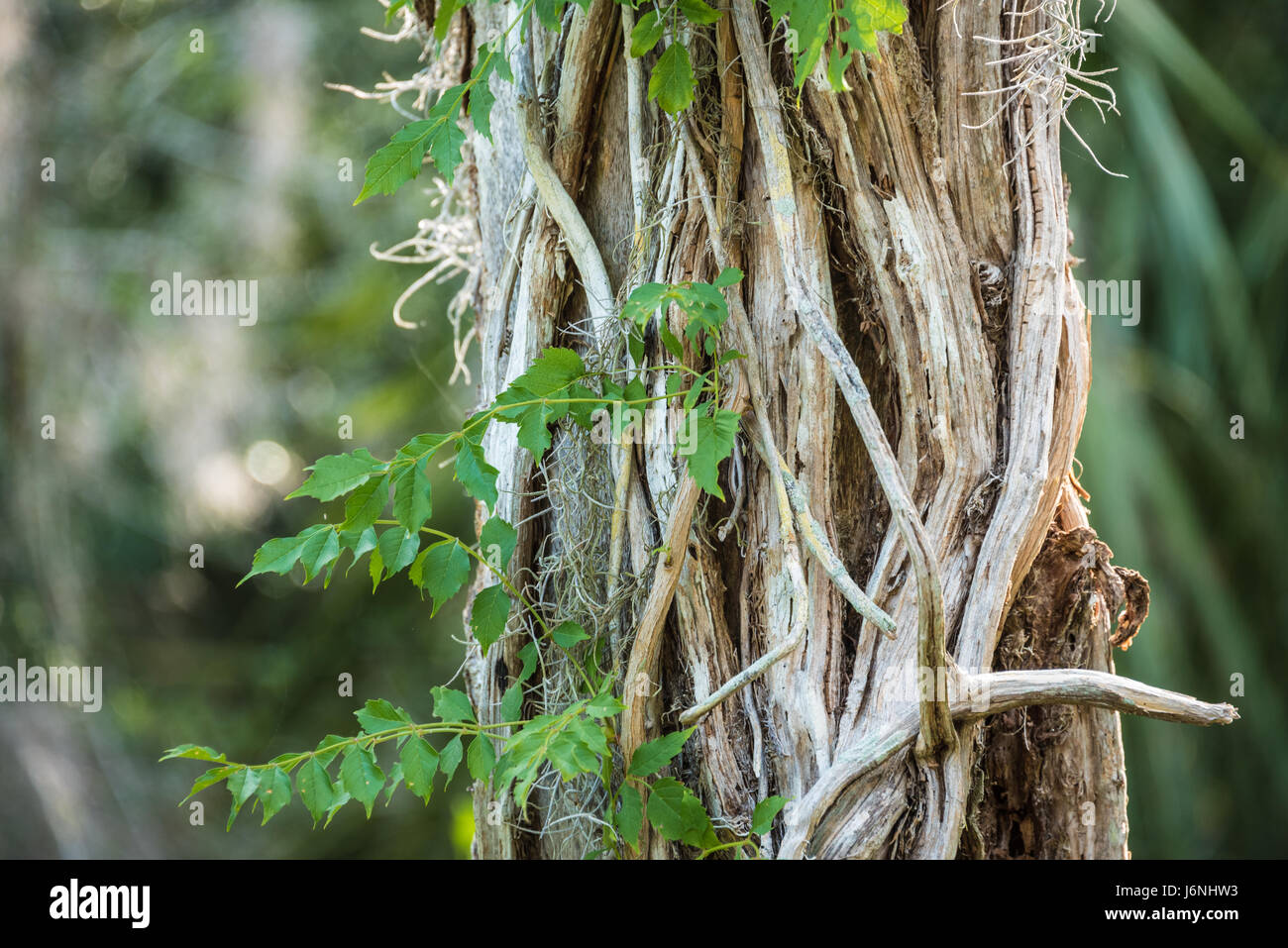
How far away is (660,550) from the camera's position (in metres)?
0.75

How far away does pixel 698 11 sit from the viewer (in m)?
0.69

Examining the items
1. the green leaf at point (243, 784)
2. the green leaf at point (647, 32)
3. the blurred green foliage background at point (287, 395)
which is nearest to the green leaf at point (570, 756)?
the green leaf at point (243, 784)

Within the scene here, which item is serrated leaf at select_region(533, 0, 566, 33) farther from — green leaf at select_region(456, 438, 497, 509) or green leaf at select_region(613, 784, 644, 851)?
green leaf at select_region(613, 784, 644, 851)

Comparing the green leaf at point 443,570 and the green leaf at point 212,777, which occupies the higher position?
the green leaf at point 443,570

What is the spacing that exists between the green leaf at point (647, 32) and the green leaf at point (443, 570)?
1.29 feet

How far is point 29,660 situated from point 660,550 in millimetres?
2854

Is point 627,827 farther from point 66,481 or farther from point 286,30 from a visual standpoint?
point 286,30

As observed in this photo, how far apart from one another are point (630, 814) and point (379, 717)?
0.66ft

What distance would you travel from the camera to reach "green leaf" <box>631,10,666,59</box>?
2.32 feet

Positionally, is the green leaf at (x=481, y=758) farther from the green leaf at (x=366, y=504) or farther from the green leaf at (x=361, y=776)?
the green leaf at (x=366, y=504)

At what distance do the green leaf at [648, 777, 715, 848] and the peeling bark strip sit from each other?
0.18ft

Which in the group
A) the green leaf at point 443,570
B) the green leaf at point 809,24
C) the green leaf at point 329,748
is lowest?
the green leaf at point 329,748

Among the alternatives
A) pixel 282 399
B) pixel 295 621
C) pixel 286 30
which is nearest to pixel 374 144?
pixel 286 30

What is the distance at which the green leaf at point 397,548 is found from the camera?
0.67 metres
